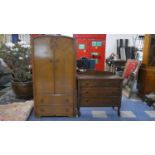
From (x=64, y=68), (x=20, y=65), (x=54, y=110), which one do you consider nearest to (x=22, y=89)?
(x=20, y=65)

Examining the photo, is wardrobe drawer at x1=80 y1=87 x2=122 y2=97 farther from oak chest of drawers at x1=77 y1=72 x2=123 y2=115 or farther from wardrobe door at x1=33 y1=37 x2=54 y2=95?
wardrobe door at x1=33 y1=37 x2=54 y2=95

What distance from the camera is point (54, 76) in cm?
305

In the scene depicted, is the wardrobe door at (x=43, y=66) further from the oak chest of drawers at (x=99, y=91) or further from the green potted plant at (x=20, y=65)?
the green potted plant at (x=20, y=65)

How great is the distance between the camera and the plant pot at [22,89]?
13.6 feet

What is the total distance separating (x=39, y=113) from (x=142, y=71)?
2.54m

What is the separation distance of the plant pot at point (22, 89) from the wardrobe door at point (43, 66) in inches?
44.6

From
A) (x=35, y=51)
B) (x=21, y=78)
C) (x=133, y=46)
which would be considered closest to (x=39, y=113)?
(x=35, y=51)

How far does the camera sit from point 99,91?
3191 millimetres

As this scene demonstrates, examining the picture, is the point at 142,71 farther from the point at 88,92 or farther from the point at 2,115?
the point at 2,115

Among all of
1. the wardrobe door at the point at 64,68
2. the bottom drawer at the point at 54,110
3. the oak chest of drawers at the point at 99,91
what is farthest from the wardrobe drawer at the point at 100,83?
the bottom drawer at the point at 54,110

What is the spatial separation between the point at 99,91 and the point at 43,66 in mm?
1052

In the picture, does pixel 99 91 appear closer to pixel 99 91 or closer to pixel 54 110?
pixel 99 91
